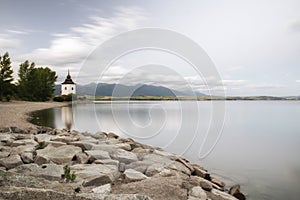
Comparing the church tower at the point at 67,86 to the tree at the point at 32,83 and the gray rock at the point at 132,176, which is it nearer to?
the tree at the point at 32,83

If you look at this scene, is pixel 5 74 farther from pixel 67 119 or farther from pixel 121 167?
pixel 121 167

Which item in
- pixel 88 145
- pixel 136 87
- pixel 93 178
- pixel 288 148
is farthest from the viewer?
pixel 288 148

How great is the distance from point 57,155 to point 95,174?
1.66 m

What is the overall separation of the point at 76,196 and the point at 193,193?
191 centimetres

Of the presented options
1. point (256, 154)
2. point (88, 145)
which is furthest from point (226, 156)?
point (88, 145)

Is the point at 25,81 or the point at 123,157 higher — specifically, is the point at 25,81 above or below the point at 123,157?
above

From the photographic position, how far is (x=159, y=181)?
4430 mm

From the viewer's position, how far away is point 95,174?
4570 millimetres

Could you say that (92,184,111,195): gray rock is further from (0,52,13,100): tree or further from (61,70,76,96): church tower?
(61,70,76,96): church tower

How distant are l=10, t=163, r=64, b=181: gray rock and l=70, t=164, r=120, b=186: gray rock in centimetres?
33

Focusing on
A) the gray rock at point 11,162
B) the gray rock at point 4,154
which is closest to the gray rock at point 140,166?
the gray rock at point 11,162

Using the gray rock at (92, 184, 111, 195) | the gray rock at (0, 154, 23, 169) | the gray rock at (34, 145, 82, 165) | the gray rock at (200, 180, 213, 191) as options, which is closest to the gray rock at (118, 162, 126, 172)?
the gray rock at (34, 145, 82, 165)

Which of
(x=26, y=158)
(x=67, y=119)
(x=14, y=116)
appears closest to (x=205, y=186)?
(x=26, y=158)

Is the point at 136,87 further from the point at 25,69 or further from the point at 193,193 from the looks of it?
the point at 25,69
